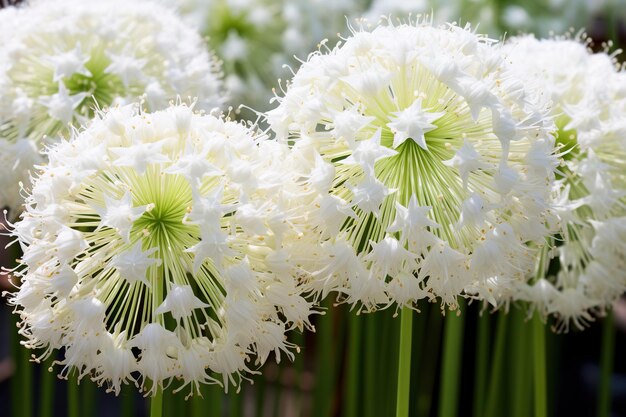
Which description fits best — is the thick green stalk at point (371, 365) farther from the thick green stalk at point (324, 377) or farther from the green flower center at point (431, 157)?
the green flower center at point (431, 157)

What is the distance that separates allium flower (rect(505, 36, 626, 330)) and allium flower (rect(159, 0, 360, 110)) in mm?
465

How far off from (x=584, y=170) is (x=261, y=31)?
1.99ft

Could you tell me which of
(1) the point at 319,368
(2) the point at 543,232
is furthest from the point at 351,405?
(2) the point at 543,232

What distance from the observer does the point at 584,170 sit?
0.58 metres

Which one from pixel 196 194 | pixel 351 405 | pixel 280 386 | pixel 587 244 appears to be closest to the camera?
pixel 196 194

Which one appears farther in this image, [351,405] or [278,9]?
[278,9]

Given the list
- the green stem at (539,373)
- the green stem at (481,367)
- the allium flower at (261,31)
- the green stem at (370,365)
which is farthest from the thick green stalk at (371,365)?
the allium flower at (261,31)

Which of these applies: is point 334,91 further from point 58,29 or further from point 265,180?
point 58,29

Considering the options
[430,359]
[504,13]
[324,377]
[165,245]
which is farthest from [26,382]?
[504,13]

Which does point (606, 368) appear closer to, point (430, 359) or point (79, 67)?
point (430, 359)

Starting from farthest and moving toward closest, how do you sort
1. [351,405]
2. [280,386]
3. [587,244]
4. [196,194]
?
1. [280,386]
2. [351,405]
3. [587,244]
4. [196,194]

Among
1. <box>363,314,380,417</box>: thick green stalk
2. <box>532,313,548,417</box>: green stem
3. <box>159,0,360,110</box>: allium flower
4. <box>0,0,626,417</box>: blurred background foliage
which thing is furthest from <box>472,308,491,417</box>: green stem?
<box>159,0,360,110</box>: allium flower

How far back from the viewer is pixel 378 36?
0.49m

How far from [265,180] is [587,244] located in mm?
272
